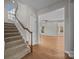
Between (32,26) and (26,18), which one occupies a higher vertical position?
(26,18)

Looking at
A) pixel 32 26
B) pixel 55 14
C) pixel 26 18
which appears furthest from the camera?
pixel 55 14

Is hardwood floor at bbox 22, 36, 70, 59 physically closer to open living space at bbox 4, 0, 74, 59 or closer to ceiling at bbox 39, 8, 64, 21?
open living space at bbox 4, 0, 74, 59

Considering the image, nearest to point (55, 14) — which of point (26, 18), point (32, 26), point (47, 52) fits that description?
point (32, 26)

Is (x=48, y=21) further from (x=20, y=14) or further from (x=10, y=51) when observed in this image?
(x=10, y=51)

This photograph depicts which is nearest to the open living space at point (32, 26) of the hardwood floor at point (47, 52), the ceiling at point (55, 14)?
the hardwood floor at point (47, 52)

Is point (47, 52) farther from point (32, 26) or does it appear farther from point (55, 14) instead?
point (55, 14)

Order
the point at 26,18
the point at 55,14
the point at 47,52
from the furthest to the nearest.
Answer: the point at 55,14 → the point at 26,18 → the point at 47,52

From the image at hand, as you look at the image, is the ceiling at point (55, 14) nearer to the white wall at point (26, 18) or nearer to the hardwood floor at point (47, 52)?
the white wall at point (26, 18)

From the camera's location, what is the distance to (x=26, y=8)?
8.22 meters

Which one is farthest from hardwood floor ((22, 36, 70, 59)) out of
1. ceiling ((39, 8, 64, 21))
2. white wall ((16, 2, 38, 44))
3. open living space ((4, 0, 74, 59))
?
ceiling ((39, 8, 64, 21))

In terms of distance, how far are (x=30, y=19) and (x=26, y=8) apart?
32.2 inches
